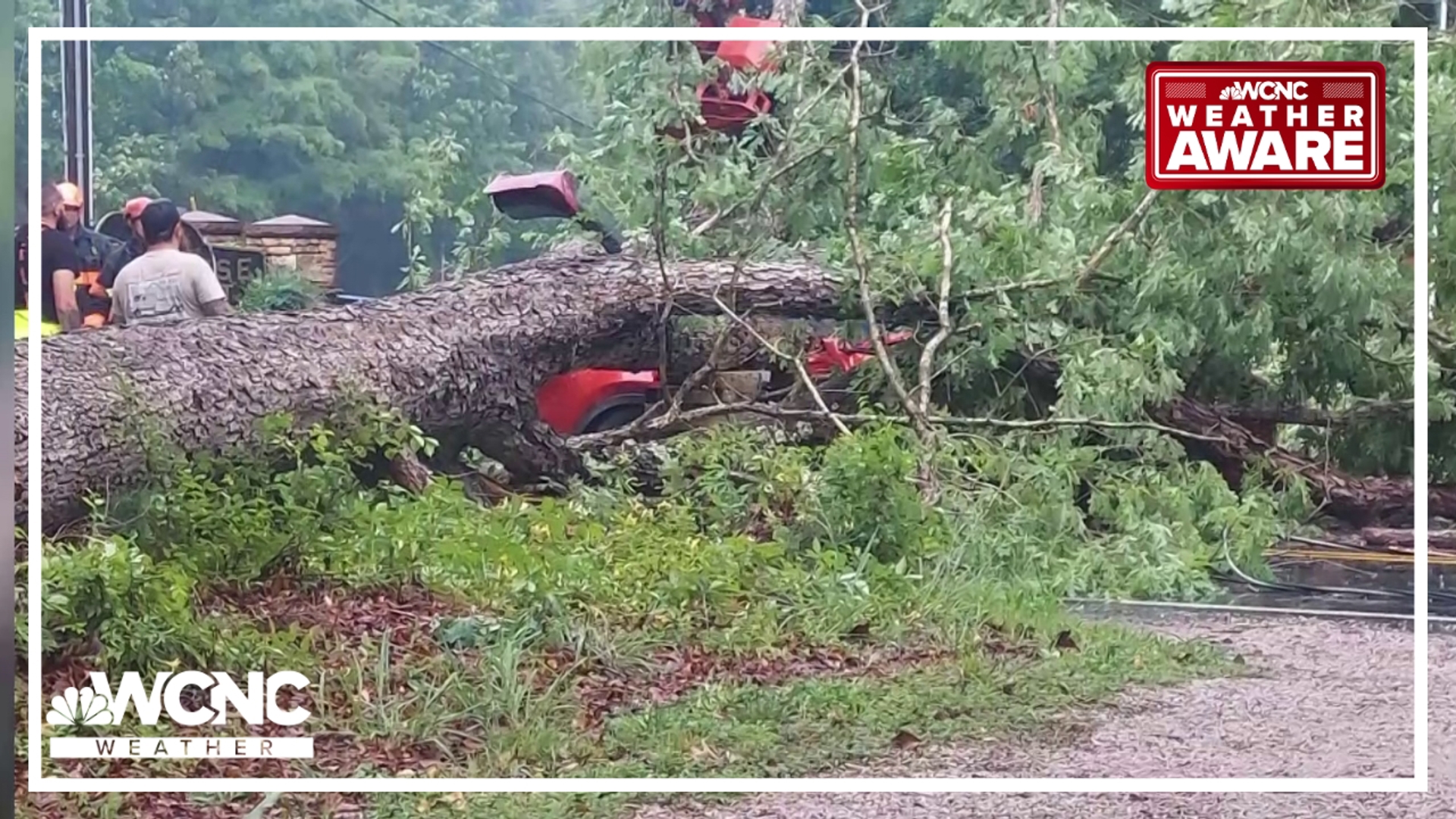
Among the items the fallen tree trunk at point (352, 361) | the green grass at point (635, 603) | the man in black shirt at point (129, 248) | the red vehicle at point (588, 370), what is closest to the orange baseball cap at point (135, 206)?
the man in black shirt at point (129, 248)

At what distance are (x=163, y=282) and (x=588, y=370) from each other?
81 centimetres

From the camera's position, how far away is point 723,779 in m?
2.93

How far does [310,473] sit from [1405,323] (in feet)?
6.87

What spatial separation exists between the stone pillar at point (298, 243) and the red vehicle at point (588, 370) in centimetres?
32

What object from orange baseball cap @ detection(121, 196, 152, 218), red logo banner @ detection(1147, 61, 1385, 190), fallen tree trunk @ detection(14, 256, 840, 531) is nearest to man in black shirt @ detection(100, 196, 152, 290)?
orange baseball cap @ detection(121, 196, 152, 218)

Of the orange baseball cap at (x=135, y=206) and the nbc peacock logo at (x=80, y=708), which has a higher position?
the orange baseball cap at (x=135, y=206)

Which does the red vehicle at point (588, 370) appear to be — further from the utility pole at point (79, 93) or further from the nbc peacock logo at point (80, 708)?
the nbc peacock logo at point (80, 708)

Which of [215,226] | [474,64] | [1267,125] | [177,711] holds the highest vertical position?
[474,64]

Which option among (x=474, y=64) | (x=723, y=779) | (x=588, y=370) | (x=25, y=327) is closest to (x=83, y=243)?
(x=25, y=327)

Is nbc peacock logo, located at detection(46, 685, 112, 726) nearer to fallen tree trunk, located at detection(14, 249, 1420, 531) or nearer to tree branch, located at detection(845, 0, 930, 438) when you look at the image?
fallen tree trunk, located at detection(14, 249, 1420, 531)

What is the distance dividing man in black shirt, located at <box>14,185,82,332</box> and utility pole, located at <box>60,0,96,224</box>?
0.05m

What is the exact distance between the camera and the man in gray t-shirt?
9.33 feet

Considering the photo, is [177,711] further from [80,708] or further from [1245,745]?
[1245,745]

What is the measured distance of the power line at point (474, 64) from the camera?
286 cm
